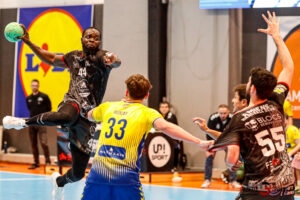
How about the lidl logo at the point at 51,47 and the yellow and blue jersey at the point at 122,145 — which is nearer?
the yellow and blue jersey at the point at 122,145

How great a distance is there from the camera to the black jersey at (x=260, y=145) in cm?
424

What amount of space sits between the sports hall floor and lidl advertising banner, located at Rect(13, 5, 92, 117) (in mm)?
3753

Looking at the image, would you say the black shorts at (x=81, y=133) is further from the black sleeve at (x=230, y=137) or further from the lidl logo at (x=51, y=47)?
the lidl logo at (x=51, y=47)

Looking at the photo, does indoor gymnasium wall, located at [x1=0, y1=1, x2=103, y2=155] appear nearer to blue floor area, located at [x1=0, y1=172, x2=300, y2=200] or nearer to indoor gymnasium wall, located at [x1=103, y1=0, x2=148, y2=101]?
indoor gymnasium wall, located at [x1=103, y1=0, x2=148, y2=101]

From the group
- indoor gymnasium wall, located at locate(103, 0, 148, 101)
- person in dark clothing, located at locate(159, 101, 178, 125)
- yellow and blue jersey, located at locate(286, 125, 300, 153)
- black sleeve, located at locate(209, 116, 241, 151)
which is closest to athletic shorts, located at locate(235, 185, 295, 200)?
black sleeve, located at locate(209, 116, 241, 151)

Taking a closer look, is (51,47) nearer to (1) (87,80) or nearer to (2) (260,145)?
(1) (87,80)

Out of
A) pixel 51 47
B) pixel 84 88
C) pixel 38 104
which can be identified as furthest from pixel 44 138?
pixel 84 88

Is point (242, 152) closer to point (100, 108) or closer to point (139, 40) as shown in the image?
point (100, 108)

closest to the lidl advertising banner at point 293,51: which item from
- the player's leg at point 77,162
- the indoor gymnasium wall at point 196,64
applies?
the indoor gymnasium wall at point 196,64

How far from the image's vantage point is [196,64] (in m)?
14.5

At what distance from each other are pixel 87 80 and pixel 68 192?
409 centimetres

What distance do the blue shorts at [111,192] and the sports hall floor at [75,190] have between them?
493 centimetres

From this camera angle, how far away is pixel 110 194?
4.77 m

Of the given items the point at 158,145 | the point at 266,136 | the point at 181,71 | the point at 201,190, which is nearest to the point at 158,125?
the point at 266,136
